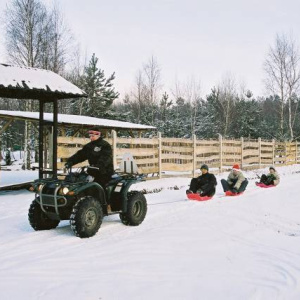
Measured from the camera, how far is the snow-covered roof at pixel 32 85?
990 cm

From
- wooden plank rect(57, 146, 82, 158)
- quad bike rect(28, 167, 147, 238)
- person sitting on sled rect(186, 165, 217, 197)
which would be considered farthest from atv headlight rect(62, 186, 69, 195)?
wooden plank rect(57, 146, 82, 158)

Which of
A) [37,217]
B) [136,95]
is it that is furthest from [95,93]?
[37,217]

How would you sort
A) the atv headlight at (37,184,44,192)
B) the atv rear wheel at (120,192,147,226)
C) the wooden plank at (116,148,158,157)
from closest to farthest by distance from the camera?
1. the atv headlight at (37,184,44,192)
2. the atv rear wheel at (120,192,147,226)
3. the wooden plank at (116,148,158,157)

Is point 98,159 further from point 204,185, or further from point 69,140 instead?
point 69,140

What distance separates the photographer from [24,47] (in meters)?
24.9

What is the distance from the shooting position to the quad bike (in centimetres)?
579

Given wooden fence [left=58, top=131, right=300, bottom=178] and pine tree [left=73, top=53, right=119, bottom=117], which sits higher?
pine tree [left=73, top=53, right=119, bottom=117]

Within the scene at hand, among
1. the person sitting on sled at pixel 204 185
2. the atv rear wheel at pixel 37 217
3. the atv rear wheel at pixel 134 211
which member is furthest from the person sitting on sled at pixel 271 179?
the atv rear wheel at pixel 37 217

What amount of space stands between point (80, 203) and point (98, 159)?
3.14 feet

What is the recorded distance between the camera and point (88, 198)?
5.90 meters

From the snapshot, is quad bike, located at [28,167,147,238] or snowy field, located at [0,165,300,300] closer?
snowy field, located at [0,165,300,300]

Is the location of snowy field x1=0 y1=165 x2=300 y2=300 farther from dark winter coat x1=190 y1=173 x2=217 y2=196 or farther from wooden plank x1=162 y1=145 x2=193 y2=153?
wooden plank x1=162 y1=145 x2=193 y2=153

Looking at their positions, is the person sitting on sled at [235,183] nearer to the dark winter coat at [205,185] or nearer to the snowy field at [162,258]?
the dark winter coat at [205,185]


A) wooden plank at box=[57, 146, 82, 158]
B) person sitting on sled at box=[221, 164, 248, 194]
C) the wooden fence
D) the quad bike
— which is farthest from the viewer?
the wooden fence
